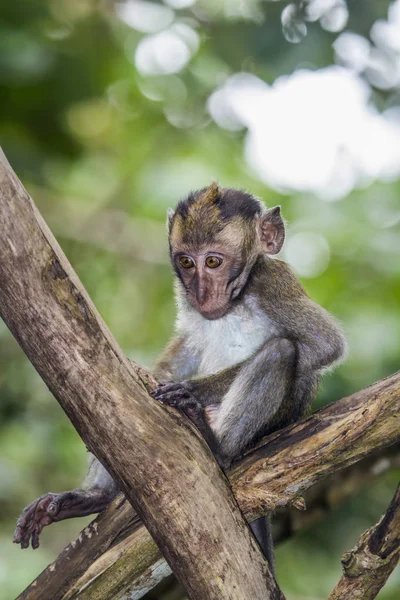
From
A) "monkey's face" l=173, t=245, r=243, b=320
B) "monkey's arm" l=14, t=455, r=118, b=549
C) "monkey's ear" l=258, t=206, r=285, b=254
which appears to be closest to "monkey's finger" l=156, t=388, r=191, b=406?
"monkey's face" l=173, t=245, r=243, b=320

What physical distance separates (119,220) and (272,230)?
3.94 meters

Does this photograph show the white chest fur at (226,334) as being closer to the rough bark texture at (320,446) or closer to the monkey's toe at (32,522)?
the rough bark texture at (320,446)

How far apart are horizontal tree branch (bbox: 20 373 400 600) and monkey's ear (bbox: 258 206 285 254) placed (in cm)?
145

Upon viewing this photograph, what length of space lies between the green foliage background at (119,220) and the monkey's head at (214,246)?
2227 millimetres

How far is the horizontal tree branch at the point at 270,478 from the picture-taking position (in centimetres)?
346

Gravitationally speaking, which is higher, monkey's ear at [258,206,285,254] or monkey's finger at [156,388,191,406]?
monkey's ear at [258,206,285,254]

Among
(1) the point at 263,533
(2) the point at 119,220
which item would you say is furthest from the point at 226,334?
(2) the point at 119,220

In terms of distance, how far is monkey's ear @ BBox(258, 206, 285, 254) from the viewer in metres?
4.75

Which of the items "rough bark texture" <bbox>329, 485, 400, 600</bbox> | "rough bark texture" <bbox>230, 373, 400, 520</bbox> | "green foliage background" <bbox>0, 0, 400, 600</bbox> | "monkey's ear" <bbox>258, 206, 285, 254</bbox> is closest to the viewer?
"rough bark texture" <bbox>329, 485, 400, 600</bbox>

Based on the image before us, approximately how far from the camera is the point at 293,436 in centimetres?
364

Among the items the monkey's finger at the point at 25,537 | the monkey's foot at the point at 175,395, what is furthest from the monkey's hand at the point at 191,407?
the monkey's finger at the point at 25,537

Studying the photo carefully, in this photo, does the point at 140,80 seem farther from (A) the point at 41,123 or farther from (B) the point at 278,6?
(B) the point at 278,6

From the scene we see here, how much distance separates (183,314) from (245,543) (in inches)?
84.1

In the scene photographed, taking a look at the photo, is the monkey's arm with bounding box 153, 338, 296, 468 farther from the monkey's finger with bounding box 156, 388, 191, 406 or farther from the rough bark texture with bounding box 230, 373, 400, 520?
the rough bark texture with bounding box 230, 373, 400, 520
